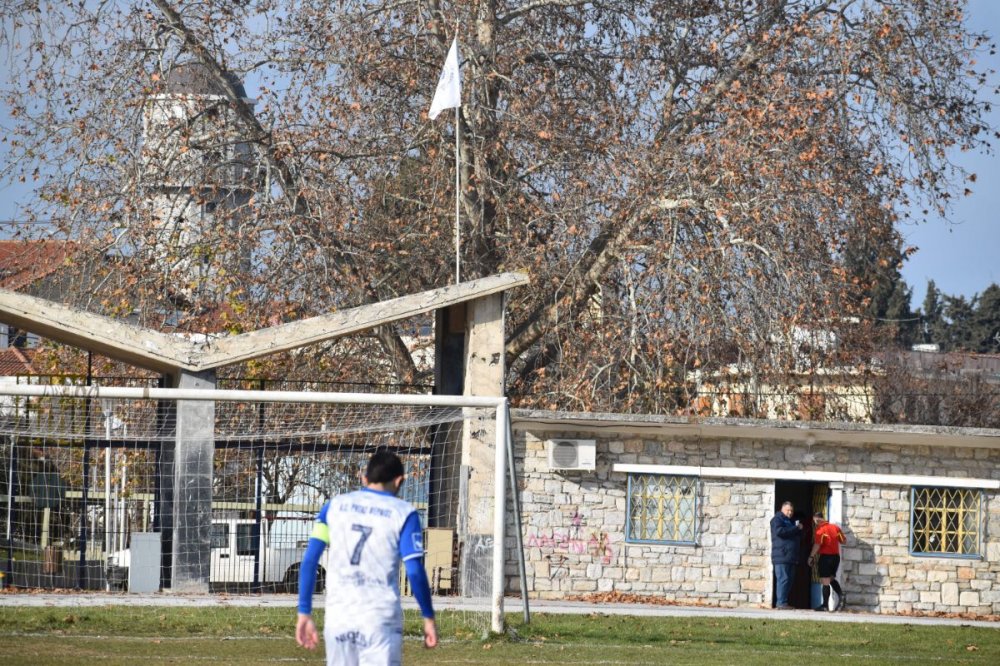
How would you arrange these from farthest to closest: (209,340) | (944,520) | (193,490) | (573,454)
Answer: (944,520) < (573,454) < (209,340) < (193,490)

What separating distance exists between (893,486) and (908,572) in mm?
1378

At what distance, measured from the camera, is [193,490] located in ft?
50.5

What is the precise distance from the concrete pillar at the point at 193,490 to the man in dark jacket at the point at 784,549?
29.6 ft

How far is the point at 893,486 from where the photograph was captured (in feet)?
68.2

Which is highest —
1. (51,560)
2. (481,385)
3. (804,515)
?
(481,385)

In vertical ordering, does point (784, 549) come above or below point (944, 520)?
below

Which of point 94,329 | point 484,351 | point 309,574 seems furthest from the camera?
point 484,351

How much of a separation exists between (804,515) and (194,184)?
12.4 m

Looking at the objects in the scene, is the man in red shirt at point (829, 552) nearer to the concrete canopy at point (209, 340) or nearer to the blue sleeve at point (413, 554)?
the concrete canopy at point (209, 340)

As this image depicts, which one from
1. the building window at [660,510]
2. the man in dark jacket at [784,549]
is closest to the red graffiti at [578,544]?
the building window at [660,510]

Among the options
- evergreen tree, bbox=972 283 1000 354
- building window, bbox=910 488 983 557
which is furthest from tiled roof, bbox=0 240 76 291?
evergreen tree, bbox=972 283 1000 354

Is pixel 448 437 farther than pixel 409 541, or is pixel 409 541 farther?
pixel 448 437

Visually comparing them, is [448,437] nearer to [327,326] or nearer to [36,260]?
[327,326]

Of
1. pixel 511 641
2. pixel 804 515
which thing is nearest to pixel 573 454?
pixel 804 515
